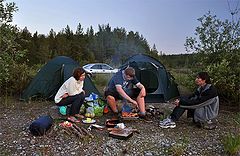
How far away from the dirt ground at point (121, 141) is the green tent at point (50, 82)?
1.84 meters

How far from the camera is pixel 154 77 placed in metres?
8.02

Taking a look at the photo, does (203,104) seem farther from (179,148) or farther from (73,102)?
(73,102)

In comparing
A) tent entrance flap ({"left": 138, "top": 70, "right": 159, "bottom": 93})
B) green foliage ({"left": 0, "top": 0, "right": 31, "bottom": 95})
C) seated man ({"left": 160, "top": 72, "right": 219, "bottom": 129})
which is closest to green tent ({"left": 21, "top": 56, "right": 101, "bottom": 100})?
green foliage ({"left": 0, "top": 0, "right": 31, "bottom": 95})

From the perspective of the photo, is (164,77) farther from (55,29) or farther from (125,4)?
(55,29)

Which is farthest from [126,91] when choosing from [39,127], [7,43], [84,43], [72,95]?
[84,43]

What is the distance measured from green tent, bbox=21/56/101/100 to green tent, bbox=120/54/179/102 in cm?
148

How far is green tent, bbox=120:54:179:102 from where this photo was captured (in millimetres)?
7508

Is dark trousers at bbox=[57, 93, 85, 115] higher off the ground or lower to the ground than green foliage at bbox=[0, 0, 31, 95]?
lower

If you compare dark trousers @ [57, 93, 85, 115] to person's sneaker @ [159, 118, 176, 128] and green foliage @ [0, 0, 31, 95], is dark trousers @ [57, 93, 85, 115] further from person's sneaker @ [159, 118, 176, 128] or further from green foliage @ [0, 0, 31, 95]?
green foliage @ [0, 0, 31, 95]

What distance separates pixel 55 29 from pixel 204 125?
27.4 metres

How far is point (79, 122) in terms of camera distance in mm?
4988

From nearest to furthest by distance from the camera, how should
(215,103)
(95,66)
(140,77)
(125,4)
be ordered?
1. (215,103)
2. (140,77)
3. (125,4)
4. (95,66)

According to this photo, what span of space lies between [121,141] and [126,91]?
5.39 feet

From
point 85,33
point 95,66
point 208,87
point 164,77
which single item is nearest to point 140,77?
point 164,77
